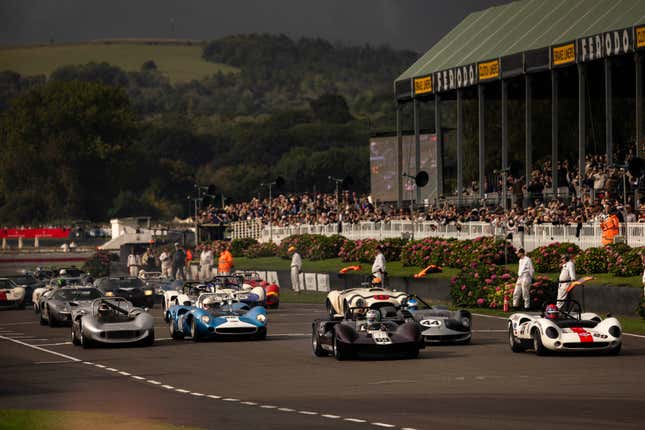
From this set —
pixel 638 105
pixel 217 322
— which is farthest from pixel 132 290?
pixel 638 105

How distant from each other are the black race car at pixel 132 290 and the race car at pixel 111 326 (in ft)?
56.9

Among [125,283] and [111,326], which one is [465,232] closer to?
[125,283]

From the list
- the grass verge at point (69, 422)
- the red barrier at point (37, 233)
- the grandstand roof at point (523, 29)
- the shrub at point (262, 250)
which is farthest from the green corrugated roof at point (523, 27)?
the red barrier at point (37, 233)

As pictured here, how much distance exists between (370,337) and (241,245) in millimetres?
54985

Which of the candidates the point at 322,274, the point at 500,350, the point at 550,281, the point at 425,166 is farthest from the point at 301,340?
the point at 425,166

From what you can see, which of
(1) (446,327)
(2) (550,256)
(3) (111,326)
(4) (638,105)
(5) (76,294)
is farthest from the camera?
(4) (638,105)

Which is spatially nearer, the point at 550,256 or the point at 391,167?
the point at 550,256

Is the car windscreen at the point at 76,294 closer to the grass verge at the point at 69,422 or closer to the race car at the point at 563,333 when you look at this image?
the race car at the point at 563,333

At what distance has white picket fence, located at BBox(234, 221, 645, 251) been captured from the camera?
41875 millimetres

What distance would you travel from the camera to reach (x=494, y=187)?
70.2m

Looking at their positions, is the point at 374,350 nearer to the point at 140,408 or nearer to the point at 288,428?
the point at 140,408

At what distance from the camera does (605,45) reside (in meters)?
54.3

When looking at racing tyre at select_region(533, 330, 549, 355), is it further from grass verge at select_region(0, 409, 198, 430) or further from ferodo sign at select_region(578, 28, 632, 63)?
ferodo sign at select_region(578, 28, 632, 63)

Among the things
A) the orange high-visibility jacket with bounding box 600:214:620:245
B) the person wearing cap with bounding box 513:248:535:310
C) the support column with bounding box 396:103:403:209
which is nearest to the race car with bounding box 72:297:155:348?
the person wearing cap with bounding box 513:248:535:310
